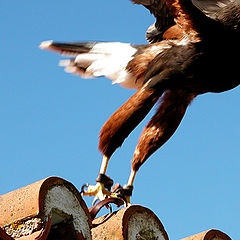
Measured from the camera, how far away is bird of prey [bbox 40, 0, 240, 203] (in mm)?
4270

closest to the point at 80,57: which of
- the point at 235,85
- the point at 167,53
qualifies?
the point at 167,53

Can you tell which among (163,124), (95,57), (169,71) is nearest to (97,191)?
(163,124)

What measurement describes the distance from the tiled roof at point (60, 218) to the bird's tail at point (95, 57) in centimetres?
234

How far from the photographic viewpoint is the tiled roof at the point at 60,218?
2188mm

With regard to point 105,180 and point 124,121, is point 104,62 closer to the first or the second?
point 124,121

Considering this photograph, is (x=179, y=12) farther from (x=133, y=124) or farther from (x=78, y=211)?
(x=78, y=211)

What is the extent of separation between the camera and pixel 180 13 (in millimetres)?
4328

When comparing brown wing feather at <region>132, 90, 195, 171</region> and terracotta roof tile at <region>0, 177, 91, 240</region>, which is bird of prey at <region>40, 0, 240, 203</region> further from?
terracotta roof tile at <region>0, 177, 91, 240</region>

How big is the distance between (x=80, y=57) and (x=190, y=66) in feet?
3.93

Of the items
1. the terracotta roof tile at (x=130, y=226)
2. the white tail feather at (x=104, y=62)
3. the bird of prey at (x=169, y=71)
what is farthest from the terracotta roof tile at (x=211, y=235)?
the white tail feather at (x=104, y=62)

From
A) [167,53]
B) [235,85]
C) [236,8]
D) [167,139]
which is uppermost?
[236,8]

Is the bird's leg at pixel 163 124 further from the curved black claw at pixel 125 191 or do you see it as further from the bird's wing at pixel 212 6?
the bird's wing at pixel 212 6

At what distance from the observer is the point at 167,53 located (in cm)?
451

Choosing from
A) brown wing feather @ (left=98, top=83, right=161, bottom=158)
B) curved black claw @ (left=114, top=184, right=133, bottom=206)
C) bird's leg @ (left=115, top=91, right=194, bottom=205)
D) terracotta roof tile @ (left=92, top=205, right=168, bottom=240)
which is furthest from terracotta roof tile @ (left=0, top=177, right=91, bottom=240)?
bird's leg @ (left=115, top=91, right=194, bottom=205)
